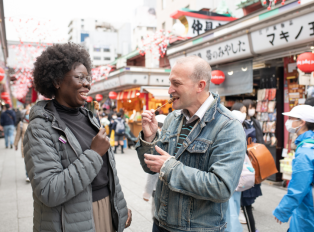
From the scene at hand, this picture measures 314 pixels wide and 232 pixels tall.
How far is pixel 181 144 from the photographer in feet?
6.17

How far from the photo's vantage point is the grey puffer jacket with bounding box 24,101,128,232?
5.09 feet

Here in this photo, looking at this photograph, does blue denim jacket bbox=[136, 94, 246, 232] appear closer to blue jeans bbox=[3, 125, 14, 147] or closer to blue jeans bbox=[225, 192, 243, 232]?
blue jeans bbox=[225, 192, 243, 232]

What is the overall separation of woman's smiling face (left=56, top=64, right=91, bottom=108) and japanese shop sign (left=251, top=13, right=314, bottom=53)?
469cm

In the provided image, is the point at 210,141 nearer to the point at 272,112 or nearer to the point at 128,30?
the point at 272,112

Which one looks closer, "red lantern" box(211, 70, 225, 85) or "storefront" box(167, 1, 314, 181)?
"storefront" box(167, 1, 314, 181)

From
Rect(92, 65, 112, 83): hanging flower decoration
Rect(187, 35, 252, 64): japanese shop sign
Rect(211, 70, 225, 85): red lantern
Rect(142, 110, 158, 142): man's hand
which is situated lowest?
Rect(142, 110, 158, 142): man's hand

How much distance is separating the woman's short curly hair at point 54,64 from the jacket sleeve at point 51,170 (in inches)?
15.6

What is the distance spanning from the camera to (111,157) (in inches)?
80.4

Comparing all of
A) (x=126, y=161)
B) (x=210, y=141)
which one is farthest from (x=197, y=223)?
(x=126, y=161)

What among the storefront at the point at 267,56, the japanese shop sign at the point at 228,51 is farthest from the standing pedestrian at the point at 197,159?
the japanese shop sign at the point at 228,51

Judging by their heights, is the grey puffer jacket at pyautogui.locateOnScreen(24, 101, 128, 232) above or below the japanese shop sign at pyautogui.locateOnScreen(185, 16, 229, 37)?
below

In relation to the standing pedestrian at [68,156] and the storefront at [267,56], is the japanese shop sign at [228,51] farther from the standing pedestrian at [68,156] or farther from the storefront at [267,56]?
the standing pedestrian at [68,156]

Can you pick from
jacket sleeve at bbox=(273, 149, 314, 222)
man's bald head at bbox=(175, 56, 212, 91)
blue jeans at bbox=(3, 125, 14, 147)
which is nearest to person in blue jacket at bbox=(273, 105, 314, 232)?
jacket sleeve at bbox=(273, 149, 314, 222)

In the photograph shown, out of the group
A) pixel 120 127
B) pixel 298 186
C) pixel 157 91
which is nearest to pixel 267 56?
pixel 298 186
